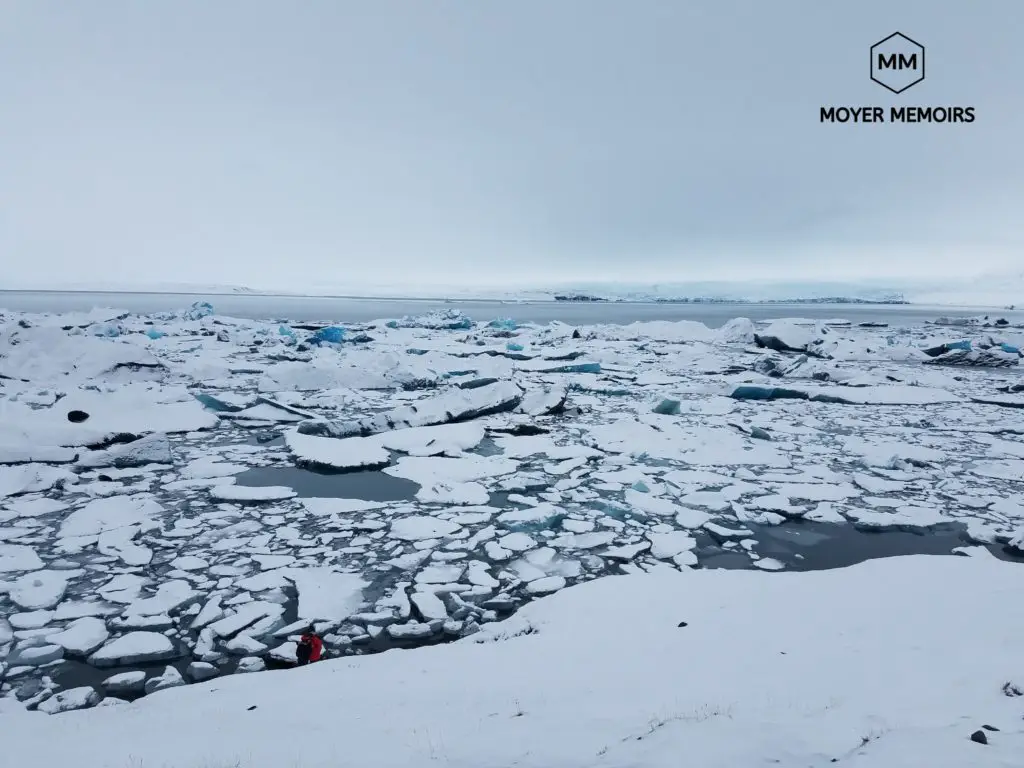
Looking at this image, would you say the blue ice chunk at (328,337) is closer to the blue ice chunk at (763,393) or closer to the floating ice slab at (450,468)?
the floating ice slab at (450,468)

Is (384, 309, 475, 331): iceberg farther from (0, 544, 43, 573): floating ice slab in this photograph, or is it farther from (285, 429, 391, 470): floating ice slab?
(0, 544, 43, 573): floating ice slab

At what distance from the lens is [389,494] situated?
5004mm

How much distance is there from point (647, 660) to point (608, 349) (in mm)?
14221

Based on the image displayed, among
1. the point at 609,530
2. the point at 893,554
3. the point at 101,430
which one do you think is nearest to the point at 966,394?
the point at 893,554

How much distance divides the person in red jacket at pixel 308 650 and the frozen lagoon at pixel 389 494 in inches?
4.3

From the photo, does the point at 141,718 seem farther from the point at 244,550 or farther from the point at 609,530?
the point at 609,530

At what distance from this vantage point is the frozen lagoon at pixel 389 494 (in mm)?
3029

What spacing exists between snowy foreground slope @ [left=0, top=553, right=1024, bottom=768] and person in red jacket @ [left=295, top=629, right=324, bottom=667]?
0.37 ft

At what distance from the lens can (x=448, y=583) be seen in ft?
11.2

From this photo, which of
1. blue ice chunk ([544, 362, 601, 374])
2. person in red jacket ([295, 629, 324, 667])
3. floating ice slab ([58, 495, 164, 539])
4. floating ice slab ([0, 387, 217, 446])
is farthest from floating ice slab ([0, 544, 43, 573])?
blue ice chunk ([544, 362, 601, 374])

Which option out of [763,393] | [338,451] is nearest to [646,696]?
[338,451]

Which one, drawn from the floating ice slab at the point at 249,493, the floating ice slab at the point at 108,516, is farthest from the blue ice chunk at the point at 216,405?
the floating ice slab at the point at 108,516

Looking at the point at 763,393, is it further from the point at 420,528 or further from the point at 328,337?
the point at 328,337

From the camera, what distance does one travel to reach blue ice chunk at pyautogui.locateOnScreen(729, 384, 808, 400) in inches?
371
